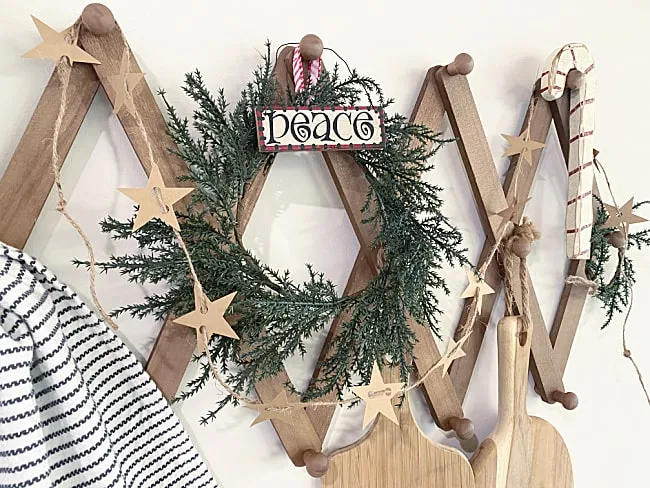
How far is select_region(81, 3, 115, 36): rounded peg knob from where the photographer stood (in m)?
0.63

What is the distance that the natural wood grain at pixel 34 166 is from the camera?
0.63 metres

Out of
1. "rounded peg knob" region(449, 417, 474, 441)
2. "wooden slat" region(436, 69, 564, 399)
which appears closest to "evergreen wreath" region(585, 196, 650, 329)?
"wooden slat" region(436, 69, 564, 399)

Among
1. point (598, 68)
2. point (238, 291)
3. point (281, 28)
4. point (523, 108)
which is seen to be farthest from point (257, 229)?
point (598, 68)

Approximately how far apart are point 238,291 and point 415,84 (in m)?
0.39

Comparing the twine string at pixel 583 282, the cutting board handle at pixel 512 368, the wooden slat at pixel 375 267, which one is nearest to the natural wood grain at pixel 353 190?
the wooden slat at pixel 375 267

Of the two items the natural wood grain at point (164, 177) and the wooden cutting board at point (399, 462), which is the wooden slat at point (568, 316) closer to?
the wooden cutting board at point (399, 462)

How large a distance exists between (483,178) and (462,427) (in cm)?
35

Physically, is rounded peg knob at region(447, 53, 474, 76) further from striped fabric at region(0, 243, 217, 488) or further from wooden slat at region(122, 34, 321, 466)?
striped fabric at region(0, 243, 217, 488)

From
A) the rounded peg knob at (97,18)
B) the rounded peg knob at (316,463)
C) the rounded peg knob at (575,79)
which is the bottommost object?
the rounded peg knob at (316,463)

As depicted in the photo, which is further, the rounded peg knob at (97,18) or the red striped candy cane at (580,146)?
the red striped candy cane at (580,146)

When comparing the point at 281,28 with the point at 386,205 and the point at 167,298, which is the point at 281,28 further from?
the point at 167,298

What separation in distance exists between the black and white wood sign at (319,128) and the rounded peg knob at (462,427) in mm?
406

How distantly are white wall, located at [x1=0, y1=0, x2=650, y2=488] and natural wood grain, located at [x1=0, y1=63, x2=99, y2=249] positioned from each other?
3 centimetres

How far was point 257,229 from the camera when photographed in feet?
2.57
